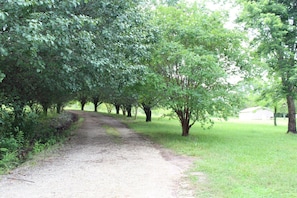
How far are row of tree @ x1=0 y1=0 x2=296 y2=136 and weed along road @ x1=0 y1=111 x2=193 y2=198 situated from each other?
253 centimetres

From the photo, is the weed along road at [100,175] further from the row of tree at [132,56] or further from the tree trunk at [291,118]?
the tree trunk at [291,118]

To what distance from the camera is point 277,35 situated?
1764cm

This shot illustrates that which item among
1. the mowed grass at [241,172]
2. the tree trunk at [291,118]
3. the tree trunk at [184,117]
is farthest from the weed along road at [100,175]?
the tree trunk at [291,118]

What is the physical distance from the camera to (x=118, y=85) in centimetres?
1202

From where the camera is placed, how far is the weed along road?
5629 mm

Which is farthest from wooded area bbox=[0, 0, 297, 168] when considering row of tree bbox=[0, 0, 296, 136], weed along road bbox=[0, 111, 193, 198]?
weed along road bbox=[0, 111, 193, 198]

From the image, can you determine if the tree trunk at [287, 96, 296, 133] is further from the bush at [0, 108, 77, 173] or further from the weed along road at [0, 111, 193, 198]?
the bush at [0, 108, 77, 173]

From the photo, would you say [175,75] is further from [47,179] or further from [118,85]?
[47,179]

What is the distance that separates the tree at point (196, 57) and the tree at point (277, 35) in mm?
5579

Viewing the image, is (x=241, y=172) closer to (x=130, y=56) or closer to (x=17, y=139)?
(x=130, y=56)

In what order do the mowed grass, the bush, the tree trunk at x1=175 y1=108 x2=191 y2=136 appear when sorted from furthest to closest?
the tree trunk at x1=175 y1=108 x2=191 y2=136 < the bush < the mowed grass

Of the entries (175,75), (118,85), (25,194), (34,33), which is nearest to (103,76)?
(118,85)

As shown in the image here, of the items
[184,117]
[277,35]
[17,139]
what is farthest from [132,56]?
[277,35]

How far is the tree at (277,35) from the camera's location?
1772 centimetres
